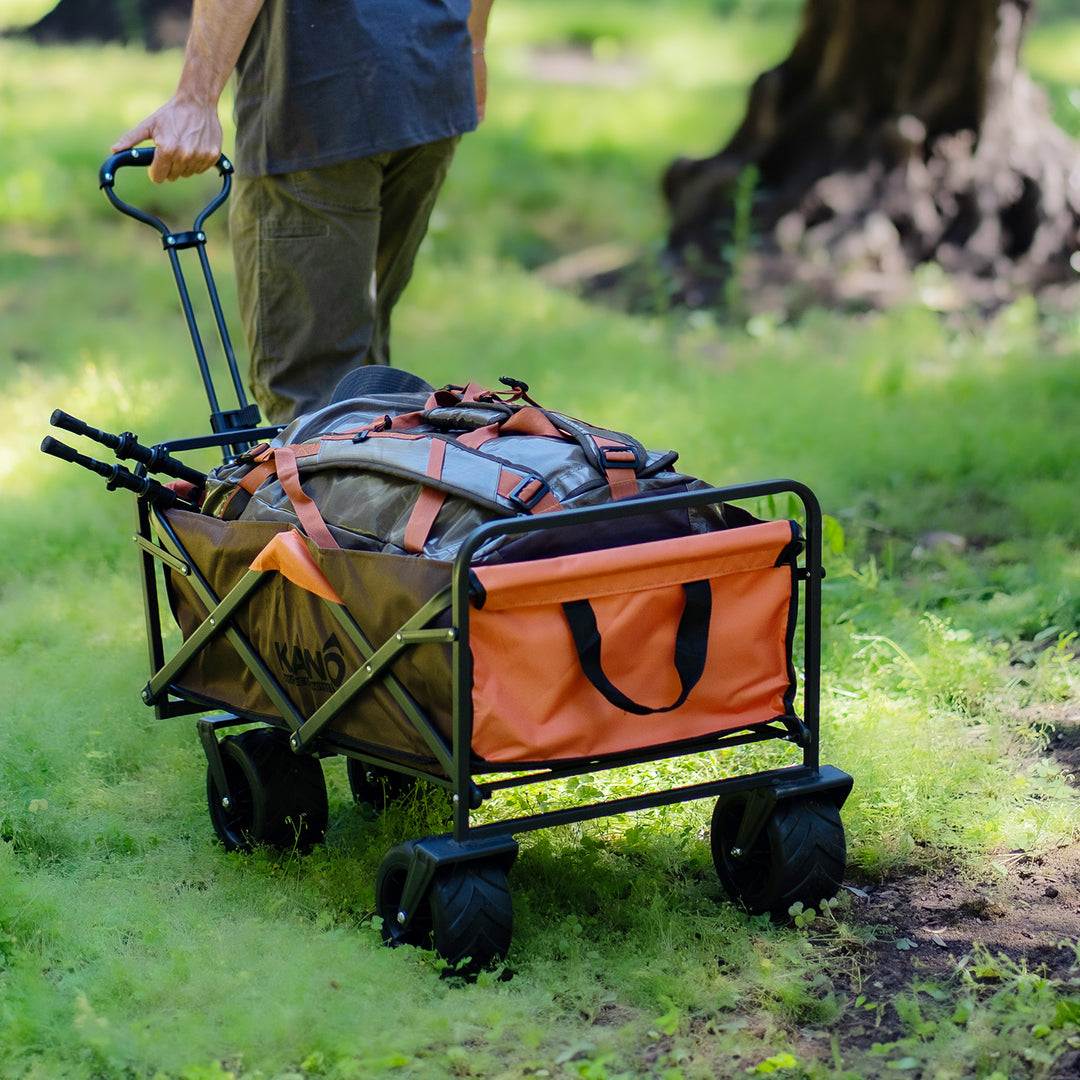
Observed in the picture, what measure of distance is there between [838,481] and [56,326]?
406 centimetres

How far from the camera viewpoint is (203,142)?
10.4 ft

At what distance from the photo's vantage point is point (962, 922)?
2666 mm

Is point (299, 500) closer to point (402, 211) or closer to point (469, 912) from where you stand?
point (469, 912)

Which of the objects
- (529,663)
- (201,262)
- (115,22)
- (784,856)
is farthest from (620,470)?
(115,22)

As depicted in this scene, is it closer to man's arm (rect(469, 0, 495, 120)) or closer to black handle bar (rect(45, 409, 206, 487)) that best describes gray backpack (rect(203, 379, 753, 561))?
black handle bar (rect(45, 409, 206, 487))

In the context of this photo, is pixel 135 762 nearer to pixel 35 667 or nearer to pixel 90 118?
pixel 35 667

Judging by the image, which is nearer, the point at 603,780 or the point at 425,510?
the point at 425,510

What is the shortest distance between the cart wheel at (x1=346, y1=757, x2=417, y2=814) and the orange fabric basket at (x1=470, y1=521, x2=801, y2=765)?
2.87 ft

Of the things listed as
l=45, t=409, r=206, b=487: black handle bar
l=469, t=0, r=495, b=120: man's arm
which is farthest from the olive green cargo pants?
l=45, t=409, r=206, b=487: black handle bar

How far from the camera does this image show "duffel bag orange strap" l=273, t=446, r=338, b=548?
2586 millimetres

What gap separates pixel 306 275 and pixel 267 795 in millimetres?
1399

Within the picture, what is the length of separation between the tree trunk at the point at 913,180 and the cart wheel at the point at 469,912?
5.48 metres

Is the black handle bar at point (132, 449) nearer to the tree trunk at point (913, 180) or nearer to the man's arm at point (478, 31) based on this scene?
the man's arm at point (478, 31)

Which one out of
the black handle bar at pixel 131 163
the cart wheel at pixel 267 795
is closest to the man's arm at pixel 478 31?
the black handle bar at pixel 131 163
